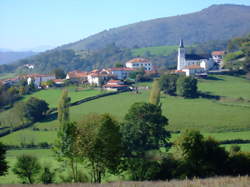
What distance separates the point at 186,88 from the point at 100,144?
3610 cm

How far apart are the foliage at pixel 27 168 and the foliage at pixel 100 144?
10.8 feet

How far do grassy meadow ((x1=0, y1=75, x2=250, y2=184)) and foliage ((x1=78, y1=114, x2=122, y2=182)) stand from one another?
5.41 m

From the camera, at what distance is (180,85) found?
57.2 m

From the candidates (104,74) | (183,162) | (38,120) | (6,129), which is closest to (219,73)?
(104,74)

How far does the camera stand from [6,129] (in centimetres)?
4462

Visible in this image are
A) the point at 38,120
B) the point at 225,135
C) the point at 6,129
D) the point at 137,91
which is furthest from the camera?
the point at 137,91

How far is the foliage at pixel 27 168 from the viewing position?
76.6 feet

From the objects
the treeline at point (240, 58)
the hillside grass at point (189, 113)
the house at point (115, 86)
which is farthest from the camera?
the treeline at point (240, 58)

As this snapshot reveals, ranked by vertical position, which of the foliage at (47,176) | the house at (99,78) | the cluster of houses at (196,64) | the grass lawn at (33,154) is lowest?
the grass lawn at (33,154)

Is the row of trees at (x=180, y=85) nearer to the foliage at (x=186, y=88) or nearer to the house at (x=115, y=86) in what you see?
the foliage at (x=186, y=88)

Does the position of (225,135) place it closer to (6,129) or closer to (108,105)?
(108,105)

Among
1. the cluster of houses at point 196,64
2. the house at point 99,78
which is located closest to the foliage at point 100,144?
the house at point 99,78

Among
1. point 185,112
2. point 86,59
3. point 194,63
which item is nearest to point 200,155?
point 185,112

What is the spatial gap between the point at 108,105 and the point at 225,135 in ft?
65.9
